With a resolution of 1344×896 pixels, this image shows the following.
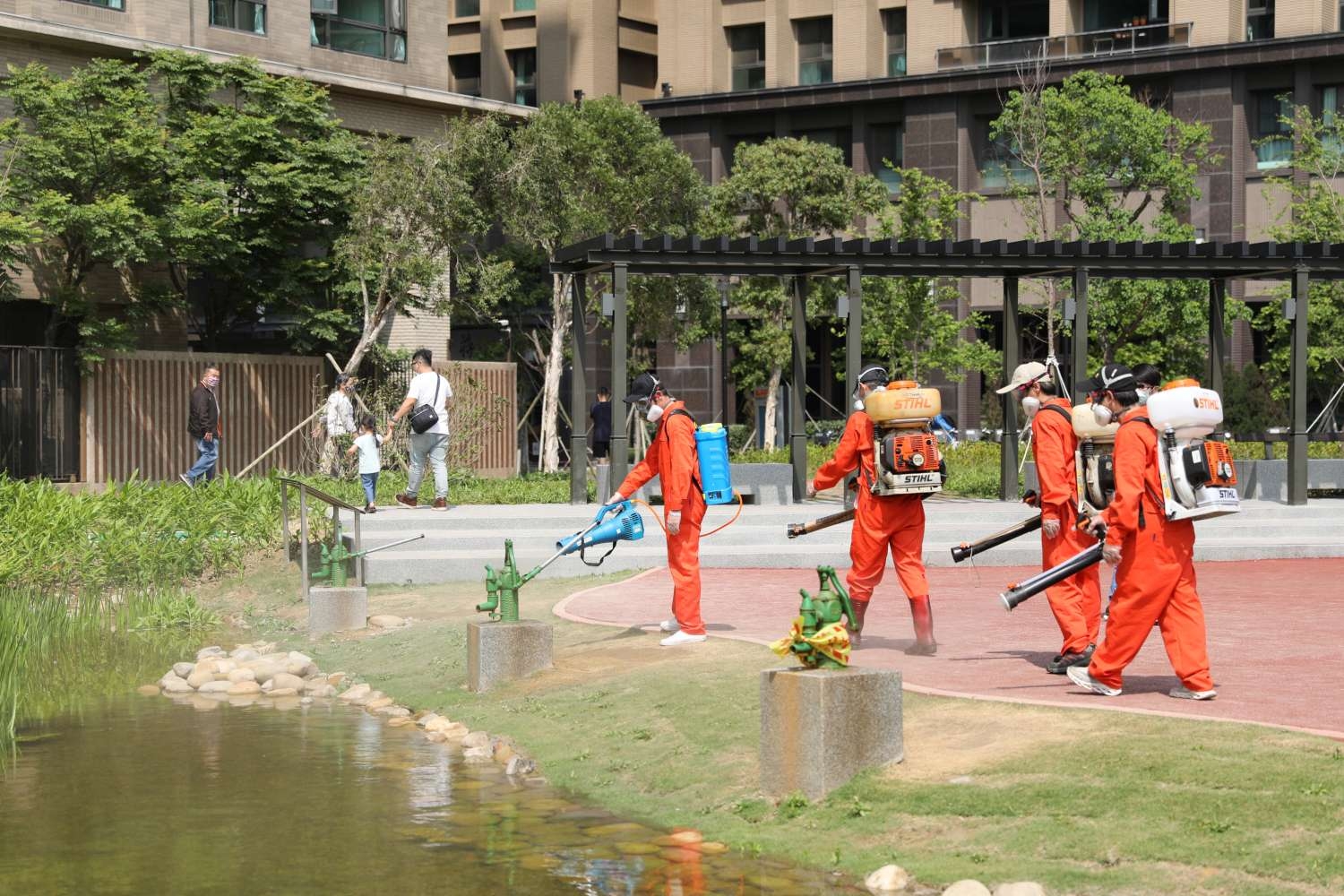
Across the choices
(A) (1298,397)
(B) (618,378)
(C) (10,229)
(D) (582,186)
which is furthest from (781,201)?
(B) (618,378)

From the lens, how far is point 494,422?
32.3m

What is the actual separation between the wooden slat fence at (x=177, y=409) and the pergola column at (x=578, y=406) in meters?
8.17

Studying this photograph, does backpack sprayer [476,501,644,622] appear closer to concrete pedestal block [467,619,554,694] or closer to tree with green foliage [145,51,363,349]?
concrete pedestal block [467,619,554,694]

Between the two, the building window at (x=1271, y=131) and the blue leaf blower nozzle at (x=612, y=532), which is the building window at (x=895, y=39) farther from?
the blue leaf blower nozzle at (x=612, y=532)

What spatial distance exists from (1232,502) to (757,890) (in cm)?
365

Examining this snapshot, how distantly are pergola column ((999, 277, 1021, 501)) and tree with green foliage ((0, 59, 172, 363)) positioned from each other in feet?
43.9

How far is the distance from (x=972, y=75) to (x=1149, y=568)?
128ft

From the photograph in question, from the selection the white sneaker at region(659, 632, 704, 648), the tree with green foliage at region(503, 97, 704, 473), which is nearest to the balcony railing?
the tree with green foliage at region(503, 97, 704, 473)

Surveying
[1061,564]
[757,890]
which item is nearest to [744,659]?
[1061,564]

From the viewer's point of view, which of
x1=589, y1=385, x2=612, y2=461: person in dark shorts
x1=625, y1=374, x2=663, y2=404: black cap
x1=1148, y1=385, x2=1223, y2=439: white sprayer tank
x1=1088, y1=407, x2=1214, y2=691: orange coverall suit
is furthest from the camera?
x1=589, y1=385, x2=612, y2=461: person in dark shorts

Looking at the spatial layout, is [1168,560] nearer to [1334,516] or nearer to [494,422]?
[1334,516]

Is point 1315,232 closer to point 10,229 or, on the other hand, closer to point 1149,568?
point 10,229

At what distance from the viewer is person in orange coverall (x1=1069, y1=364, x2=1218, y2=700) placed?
→ 9.88 meters

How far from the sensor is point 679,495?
40.7 feet
